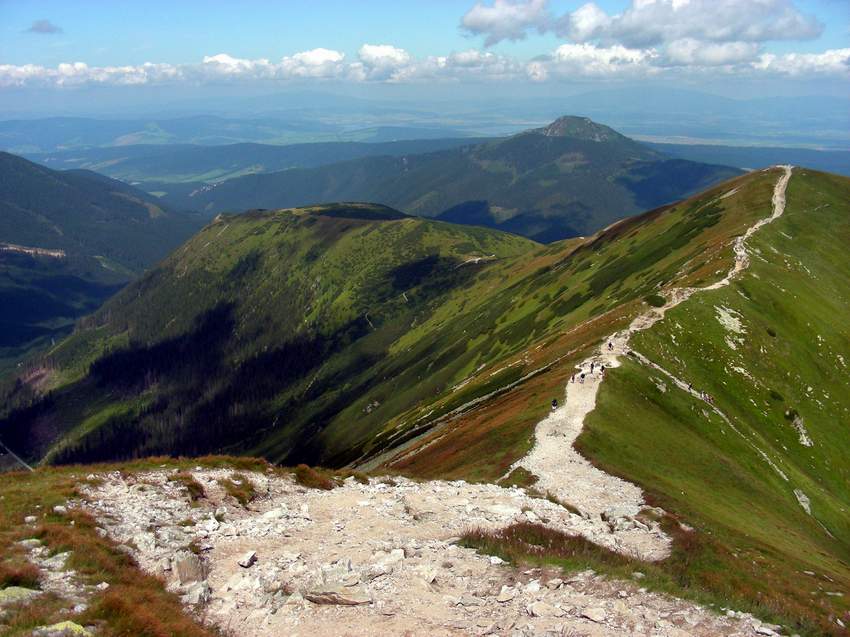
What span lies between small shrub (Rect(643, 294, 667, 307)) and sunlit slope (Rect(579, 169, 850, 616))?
4454mm

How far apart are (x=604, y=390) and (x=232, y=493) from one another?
42540mm

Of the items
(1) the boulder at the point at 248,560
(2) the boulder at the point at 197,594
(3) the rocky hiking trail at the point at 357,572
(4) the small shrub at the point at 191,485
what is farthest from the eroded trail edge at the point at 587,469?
(4) the small shrub at the point at 191,485

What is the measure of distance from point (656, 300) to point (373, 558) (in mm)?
76320

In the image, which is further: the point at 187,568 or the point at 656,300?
the point at 656,300

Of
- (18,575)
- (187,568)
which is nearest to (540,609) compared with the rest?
(187,568)

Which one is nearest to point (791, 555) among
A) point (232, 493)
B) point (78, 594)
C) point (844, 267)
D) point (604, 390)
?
point (604, 390)

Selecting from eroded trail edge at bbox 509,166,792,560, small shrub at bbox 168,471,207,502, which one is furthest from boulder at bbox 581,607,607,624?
small shrub at bbox 168,471,207,502

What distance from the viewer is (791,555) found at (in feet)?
127

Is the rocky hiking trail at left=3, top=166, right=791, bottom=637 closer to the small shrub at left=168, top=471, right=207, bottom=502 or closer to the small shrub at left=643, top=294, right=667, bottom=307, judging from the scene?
the small shrub at left=168, top=471, right=207, bottom=502

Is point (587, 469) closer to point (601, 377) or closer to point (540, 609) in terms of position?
point (601, 377)

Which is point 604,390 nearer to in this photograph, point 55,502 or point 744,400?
point 744,400

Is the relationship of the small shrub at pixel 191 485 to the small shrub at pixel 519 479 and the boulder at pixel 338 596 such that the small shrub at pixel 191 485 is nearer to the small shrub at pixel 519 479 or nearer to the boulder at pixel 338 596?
the boulder at pixel 338 596

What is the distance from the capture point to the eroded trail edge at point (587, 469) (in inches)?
1371

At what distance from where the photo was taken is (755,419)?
219ft
